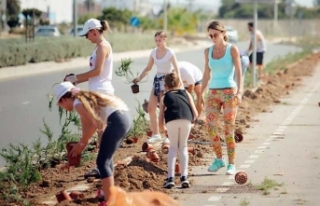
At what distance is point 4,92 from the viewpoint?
26.8 m

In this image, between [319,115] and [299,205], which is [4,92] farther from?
[299,205]

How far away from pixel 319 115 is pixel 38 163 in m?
9.79

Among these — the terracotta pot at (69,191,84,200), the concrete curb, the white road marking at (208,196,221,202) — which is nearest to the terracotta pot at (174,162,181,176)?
the white road marking at (208,196,221,202)

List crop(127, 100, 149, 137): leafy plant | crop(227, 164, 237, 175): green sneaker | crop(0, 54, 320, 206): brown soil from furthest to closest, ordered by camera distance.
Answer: crop(127, 100, 149, 137): leafy plant → crop(227, 164, 237, 175): green sneaker → crop(0, 54, 320, 206): brown soil

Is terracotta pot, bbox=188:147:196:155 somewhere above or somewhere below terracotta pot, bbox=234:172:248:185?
below

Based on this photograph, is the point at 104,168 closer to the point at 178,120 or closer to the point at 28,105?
the point at 178,120

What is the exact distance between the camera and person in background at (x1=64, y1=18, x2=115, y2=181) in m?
11.7

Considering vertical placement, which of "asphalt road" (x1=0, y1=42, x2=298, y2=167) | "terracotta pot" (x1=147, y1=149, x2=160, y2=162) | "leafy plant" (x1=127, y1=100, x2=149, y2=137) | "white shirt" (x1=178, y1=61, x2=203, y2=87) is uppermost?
"white shirt" (x1=178, y1=61, x2=203, y2=87)

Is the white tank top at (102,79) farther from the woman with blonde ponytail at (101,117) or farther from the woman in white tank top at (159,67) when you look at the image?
the woman in white tank top at (159,67)

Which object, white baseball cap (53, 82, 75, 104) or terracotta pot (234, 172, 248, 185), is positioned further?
terracotta pot (234, 172, 248, 185)

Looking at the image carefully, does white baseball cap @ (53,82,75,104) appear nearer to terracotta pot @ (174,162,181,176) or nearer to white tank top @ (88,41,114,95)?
white tank top @ (88,41,114,95)

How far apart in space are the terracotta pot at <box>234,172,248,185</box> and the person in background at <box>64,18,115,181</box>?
1589 mm

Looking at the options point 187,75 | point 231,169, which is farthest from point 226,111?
point 187,75

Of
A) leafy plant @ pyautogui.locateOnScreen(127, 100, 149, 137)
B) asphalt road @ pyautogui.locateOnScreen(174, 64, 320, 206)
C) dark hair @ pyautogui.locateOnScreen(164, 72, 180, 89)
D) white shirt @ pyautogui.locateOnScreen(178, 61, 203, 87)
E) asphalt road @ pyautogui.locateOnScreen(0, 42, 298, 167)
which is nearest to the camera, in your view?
asphalt road @ pyautogui.locateOnScreen(174, 64, 320, 206)
